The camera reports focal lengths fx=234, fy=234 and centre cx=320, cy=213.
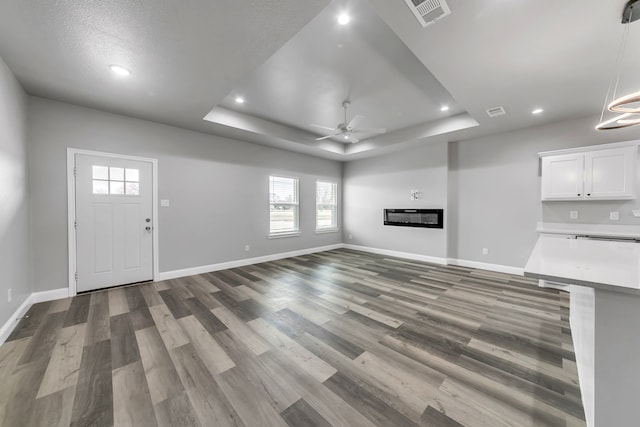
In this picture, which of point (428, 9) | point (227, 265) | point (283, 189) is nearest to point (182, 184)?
point (227, 265)

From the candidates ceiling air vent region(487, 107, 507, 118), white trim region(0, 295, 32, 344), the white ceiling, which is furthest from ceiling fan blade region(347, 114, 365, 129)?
white trim region(0, 295, 32, 344)

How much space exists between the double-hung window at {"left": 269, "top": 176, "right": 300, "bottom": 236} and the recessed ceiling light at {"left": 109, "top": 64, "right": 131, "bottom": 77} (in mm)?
3234

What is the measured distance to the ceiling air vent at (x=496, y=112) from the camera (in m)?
3.57

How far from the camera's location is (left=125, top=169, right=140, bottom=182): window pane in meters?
3.81

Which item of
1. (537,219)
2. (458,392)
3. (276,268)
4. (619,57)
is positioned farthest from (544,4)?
(276,268)

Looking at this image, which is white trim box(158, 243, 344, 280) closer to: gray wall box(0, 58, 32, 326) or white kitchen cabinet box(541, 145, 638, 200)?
gray wall box(0, 58, 32, 326)

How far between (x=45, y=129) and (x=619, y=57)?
6831 mm

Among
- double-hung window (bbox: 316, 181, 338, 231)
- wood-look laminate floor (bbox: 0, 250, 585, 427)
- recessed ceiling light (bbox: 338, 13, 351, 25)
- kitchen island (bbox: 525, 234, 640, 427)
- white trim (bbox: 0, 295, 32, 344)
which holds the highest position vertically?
recessed ceiling light (bbox: 338, 13, 351, 25)

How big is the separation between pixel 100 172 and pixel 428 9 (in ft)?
15.3

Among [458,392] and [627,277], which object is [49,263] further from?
[627,277]

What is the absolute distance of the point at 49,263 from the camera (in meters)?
3.25

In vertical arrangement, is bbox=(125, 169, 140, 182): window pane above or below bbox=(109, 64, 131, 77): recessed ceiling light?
below

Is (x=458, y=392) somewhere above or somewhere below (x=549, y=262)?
below

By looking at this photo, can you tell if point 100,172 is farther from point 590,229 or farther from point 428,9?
point 590,229
